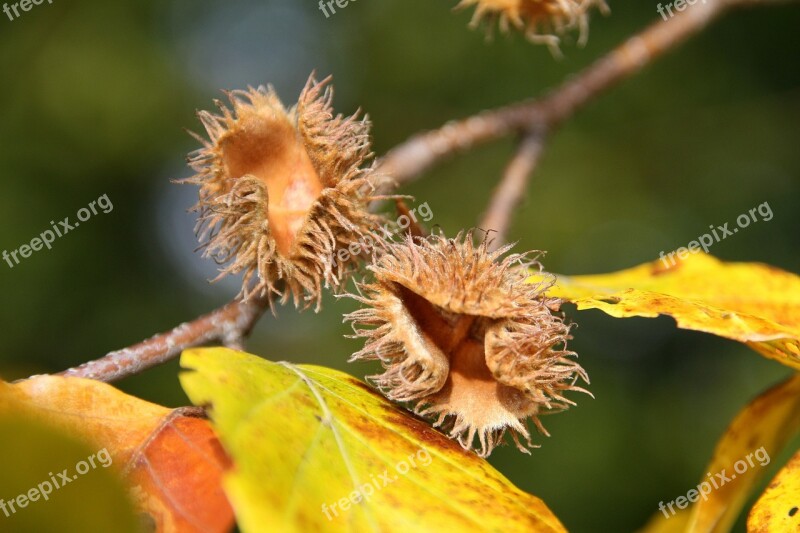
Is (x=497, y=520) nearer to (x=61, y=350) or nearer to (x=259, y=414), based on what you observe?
(x=259, y=414)

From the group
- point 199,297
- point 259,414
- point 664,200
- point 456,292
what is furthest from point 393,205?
point 199,297

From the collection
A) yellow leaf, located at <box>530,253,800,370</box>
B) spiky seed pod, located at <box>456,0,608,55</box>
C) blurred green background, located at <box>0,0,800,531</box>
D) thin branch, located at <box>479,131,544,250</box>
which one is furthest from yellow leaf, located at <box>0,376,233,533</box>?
blurred green background, located at <box>0,0,800,531</box>

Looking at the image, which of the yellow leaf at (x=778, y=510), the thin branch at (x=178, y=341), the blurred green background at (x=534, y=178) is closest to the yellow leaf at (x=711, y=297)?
the yellow leaf at (x=778, y=510)

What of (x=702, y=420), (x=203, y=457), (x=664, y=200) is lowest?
(x=702, y=420)

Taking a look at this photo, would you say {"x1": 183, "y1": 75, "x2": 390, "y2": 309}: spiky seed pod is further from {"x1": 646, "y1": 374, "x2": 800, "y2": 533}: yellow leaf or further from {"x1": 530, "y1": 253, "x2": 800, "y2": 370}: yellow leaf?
{"x1": 646, "y1": 374, "x2": 800, "y2": 533}: yellow leaf

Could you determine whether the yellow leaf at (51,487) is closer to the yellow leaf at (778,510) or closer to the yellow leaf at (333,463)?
the yellow leaf at (333,463)

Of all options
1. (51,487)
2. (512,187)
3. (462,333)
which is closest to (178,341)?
(462,333)
